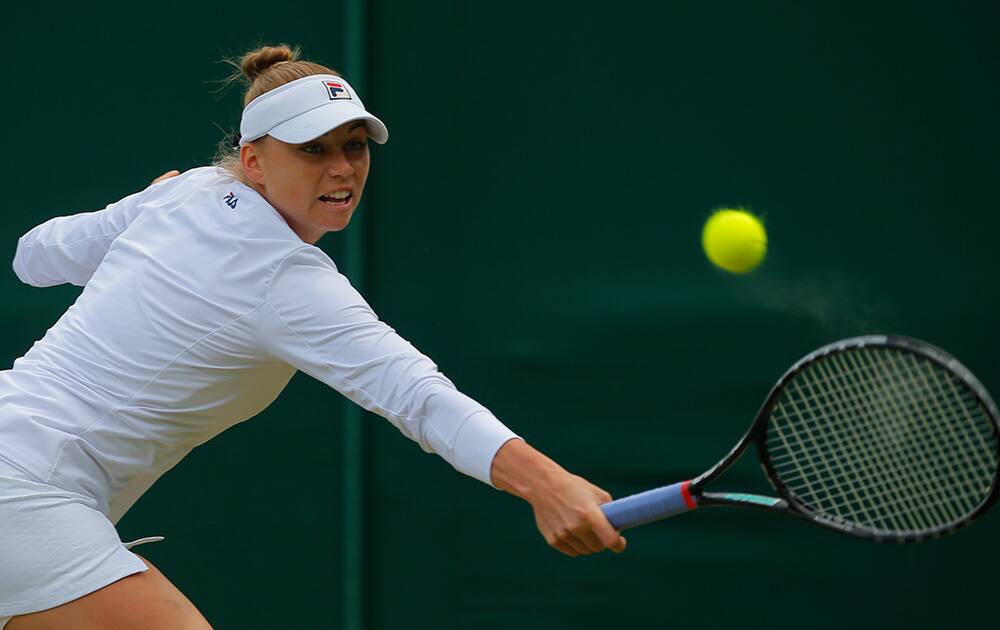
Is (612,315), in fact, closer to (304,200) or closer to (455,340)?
(455,340)

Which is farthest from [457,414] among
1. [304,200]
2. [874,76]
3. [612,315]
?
[874,76]

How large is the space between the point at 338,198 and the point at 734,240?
4.36 feet

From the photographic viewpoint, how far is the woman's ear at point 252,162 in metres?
2.37

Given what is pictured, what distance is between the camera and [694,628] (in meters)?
3.34

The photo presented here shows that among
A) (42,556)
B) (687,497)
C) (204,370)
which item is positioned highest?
(204,370)

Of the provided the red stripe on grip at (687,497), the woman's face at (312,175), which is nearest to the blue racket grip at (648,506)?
the red stripe on grip at (687,497)

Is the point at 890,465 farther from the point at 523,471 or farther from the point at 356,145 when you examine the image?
the point at 356,145

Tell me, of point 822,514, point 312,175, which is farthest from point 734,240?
point 312,175

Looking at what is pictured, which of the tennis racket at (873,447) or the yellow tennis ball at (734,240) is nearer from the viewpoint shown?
the tennis racket at (873,447)

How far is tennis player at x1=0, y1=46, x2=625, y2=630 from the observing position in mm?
2016

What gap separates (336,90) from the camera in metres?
2.38

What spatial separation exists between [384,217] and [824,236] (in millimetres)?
1097

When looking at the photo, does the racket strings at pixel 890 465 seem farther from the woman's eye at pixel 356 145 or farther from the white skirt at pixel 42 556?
the white skirt at pixel 42 556

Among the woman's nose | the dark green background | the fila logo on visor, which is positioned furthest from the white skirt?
the dark green background
